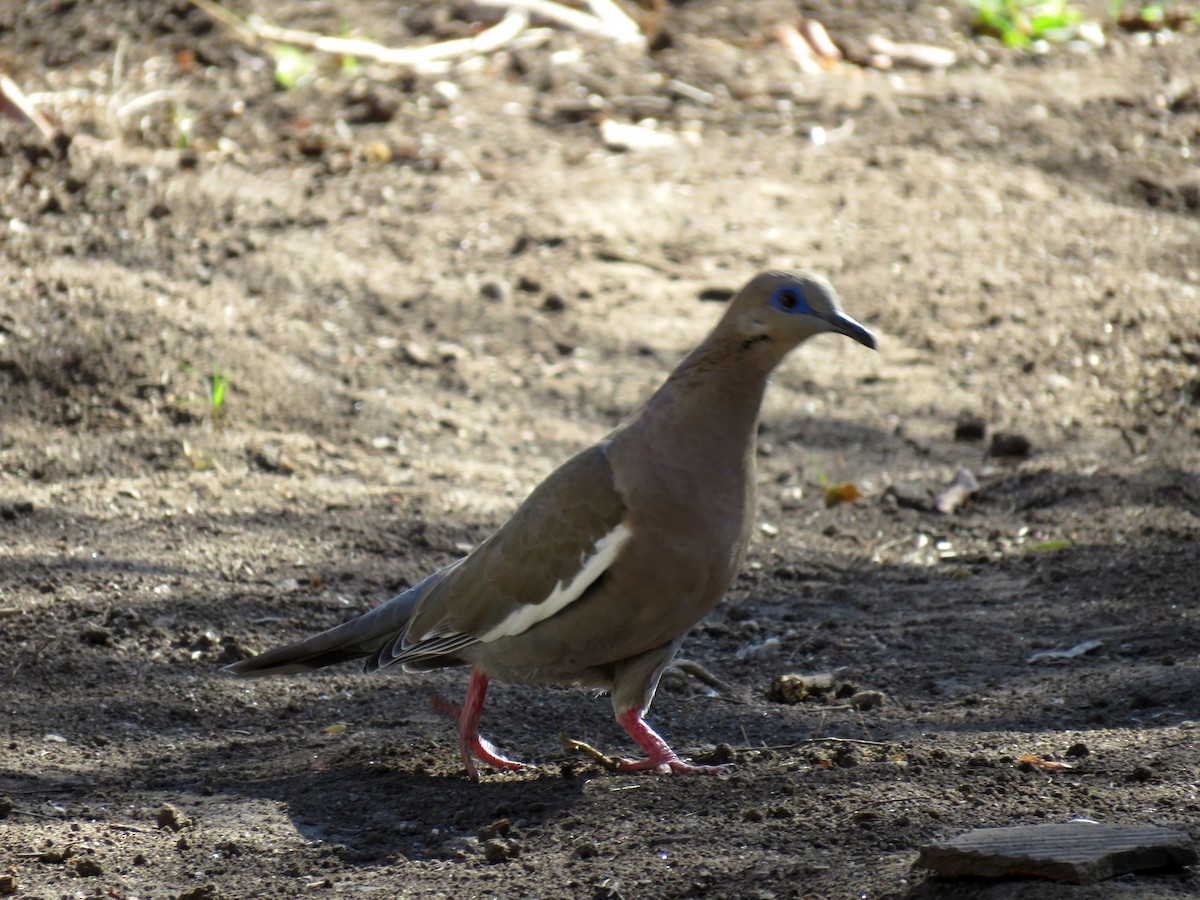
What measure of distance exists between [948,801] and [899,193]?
589 centimetres

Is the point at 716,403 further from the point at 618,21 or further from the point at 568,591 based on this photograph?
the point at 618,21

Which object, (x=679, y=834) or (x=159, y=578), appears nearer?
(x=679, y=834)

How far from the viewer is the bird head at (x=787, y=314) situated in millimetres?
3725

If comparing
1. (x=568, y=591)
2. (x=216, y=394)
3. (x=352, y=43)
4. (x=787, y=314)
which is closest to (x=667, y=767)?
(x=568, y=591)

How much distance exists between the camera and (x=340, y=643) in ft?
13.7

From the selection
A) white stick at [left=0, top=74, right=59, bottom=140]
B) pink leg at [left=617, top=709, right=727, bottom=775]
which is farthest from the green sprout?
pink leg at [left=617, top=709, right=727, bottom=775]

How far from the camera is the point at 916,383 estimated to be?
282 inches

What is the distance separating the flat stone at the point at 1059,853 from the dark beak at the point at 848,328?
1.35 metres

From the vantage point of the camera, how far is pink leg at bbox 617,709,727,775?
146 inches

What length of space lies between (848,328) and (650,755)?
4.03 feet

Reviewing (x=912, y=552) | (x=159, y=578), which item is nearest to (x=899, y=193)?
(x=912, y=552)

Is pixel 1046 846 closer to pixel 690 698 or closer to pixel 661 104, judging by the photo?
pixel 690 698

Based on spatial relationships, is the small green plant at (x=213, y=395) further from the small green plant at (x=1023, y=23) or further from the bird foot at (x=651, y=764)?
the small green plant at (x=1023, y=23)

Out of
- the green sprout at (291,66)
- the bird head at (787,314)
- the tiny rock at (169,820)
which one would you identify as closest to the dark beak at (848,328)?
the bird head at (787,314)
